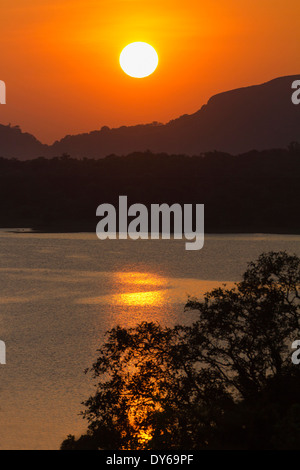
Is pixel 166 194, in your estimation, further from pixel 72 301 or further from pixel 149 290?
pixel 72 301

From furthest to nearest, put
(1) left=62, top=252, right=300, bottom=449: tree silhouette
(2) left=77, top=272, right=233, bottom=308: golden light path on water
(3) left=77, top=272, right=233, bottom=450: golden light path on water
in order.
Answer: (2) left=77, top=272, right=233, bottom=308: golden light path on water
(3) left=77, top=272, right=233, bottom=450: golden light path on water
(1) left=62, top=252, right=300, bottom=449: tree silhouette

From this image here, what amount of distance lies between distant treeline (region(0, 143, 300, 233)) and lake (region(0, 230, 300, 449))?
24.8 m

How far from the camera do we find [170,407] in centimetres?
1948

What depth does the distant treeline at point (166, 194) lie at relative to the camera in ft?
541

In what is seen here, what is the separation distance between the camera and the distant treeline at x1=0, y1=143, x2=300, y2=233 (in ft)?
541

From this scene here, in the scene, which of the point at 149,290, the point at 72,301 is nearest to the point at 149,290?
the point at 149,290

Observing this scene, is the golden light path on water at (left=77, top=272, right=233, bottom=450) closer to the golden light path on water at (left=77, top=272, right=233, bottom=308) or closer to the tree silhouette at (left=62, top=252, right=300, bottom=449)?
the golden light path on water at (left=77, top=272, right=233, bottom=308)

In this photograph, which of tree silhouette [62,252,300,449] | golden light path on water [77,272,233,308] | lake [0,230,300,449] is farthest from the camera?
golden light path on water [77,272,233,308]

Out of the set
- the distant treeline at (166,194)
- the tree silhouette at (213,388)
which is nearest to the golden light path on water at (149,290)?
the tree silhouette at (213,388)

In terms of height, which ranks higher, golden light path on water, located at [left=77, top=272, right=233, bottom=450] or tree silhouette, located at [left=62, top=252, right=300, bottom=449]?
golden light path on water, located at [left=77, top=272, right=233, bottom=450]

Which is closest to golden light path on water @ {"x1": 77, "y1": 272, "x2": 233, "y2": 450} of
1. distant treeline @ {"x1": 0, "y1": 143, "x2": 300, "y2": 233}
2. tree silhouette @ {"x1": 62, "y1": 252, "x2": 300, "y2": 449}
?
tree silhouette @ {"x1": 62, "y1": 252, "x2": 300, "y2": 449}

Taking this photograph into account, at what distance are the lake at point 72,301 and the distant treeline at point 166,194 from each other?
81.3 feet
